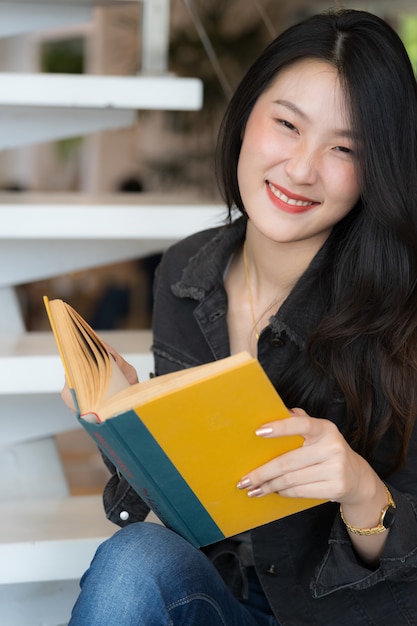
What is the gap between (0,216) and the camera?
1.53 metres

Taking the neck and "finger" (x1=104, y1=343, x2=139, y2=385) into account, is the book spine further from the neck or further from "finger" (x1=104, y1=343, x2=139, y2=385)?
the neck

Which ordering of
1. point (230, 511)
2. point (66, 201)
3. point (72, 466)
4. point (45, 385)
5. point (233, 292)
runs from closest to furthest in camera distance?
1. point (230, 511)
2. point (233, 292)
3. point (45, 385)
4. point (66, 201)
5. point (72, 466)

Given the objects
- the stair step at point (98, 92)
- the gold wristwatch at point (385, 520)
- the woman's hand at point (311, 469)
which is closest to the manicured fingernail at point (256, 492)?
the woman's hand at point (311, 469)

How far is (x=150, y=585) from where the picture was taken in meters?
1.05

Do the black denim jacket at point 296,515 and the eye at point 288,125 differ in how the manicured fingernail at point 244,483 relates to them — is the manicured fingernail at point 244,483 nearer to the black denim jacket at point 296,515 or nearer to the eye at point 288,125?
the black denim jacket at point 296,515

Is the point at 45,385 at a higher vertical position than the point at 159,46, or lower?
lower

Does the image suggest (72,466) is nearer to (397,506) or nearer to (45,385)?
(45,385)

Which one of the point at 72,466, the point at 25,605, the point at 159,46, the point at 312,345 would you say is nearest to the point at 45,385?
the point at 25,605

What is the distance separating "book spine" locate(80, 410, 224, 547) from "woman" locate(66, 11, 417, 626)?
0.13 feet

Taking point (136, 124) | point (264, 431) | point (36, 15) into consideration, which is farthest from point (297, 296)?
point (136, 124)

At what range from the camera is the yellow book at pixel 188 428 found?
85cm

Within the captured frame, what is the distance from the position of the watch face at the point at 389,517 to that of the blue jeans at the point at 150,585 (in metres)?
0.23

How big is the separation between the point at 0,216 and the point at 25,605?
673 millimetres

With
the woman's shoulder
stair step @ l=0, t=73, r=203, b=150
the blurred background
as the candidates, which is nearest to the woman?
the woman's shoulder
